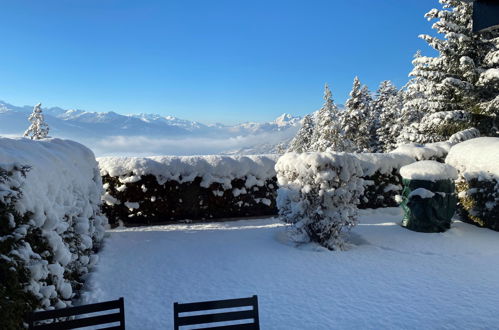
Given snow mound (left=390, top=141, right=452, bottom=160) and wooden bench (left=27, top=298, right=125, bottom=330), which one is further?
snow mound (left=390, top=141, right=452, bottom=160)

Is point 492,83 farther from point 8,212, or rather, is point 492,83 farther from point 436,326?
point 8,212

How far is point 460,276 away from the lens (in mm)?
5672

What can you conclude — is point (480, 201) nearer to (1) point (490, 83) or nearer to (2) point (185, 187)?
(2) point (185, 187)

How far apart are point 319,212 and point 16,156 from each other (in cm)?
528

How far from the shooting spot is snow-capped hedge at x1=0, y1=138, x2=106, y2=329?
2975 mm

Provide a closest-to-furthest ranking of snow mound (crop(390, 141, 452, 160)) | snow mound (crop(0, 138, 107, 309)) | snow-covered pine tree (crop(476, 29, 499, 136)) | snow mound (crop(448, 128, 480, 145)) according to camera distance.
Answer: snow mound (crop(0, 138, 107, 309)), snow mound (crop(390, 141, 452, 160)), snow mound (crop(448, 128, 480, 145)), snow-covered pine tree (crop(476, 29, 499, 136))

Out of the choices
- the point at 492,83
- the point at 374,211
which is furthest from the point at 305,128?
the point at 374,211

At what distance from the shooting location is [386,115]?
116 ft

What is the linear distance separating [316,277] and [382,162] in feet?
22.0

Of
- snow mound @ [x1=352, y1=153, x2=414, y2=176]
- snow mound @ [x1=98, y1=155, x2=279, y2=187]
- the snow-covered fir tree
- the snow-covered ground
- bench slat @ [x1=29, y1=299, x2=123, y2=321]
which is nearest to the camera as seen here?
bench slat @ [x1=29, y1=299, x2=123, y2=321]

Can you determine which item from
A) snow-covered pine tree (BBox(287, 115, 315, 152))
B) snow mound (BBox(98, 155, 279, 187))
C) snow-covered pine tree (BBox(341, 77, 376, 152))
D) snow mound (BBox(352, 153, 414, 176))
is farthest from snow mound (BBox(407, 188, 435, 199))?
snow-covered pine tree (BBox(287, 115, 315, 152))

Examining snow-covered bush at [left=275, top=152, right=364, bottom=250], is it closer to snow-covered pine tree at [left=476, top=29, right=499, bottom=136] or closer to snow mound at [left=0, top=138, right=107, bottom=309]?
snow mound at [left=0, top=138, right=107, bottom=309]

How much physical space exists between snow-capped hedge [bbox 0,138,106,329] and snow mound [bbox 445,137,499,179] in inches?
365

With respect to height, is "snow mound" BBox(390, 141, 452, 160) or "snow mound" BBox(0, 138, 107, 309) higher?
"snow mound" BBox(390, 141, 452, 160)
